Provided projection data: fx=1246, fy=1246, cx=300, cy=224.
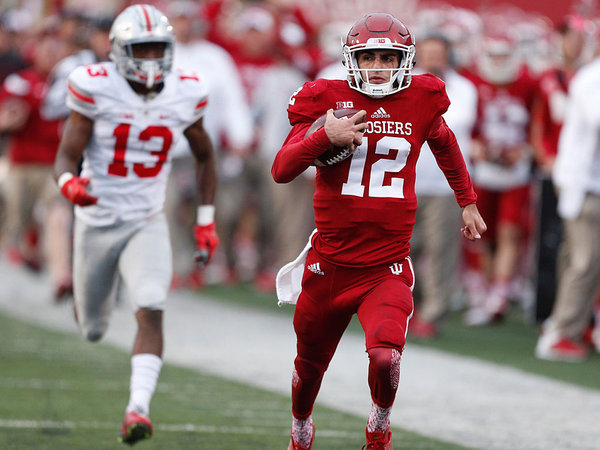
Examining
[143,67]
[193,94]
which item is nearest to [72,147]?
[143,67]

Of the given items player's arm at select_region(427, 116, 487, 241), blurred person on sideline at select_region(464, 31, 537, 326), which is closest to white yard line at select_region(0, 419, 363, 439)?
player's arm at select_region(427, 116, 487, 241)

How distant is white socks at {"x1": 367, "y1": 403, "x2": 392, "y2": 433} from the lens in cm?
466

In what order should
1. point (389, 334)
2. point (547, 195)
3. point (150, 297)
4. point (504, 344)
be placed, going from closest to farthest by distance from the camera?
point (389, 334), point (150, 297), point (504, 344), point (547, 195)

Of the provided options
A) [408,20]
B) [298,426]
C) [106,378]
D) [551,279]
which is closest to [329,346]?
[298,426]

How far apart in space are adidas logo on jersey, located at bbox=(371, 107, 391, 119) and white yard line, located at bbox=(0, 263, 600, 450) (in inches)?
68.4

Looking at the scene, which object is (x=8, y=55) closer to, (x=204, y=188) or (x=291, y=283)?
(x=204, y=188)

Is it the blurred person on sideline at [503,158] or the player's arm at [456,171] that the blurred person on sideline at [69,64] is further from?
the player's arm at [456,171]

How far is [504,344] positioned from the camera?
888 cm

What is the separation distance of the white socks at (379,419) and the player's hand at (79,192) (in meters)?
1.55

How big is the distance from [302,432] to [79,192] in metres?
1.40

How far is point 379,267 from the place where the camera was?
15.8ft

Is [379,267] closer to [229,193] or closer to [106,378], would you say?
[106,378]

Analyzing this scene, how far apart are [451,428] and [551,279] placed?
3.54 metres

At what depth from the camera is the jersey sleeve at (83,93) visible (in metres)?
5.66
